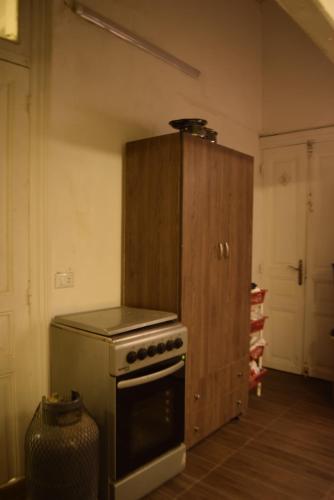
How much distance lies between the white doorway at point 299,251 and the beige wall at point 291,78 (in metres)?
0.18

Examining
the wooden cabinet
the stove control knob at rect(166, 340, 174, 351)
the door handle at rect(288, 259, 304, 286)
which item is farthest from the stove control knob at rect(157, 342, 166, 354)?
the door handle at rect(288, 259, 304, 286)

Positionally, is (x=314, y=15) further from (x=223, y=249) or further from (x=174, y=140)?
(x=223, y=249)

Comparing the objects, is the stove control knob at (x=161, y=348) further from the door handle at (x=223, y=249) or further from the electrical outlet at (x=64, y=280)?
the door handle at (x=223, y=249)

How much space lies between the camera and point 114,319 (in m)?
2.32

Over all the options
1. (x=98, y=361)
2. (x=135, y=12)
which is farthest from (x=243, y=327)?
(x=135, y=12)

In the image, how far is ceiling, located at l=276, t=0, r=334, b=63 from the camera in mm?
2199

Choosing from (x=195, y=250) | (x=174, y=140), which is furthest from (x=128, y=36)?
(x=195, y=250)

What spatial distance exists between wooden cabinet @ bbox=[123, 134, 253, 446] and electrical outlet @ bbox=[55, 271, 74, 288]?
1.43ft

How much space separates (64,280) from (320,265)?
269 cm

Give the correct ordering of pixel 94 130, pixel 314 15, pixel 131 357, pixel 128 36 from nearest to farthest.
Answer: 1. pixel 131 357
2. pixel 314 15
3. pixel 94 130
4. pixel 128 36

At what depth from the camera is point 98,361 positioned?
209 centimetres

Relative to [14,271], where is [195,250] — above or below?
above

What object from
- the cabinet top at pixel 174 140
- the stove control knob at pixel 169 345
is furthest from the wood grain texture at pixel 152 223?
the stove control knob at pixel 169 345

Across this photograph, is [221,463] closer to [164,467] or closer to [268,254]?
[164,467]
